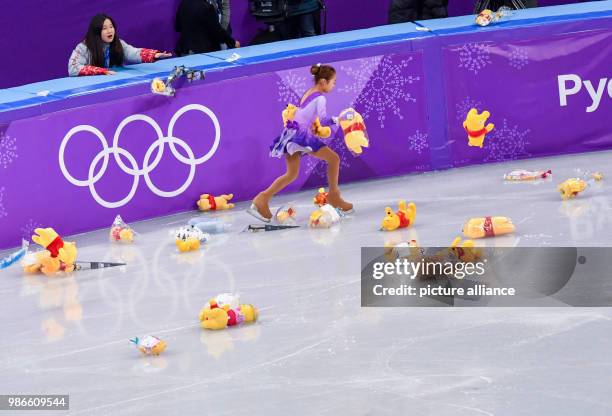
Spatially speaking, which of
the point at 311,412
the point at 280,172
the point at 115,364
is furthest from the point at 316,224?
the point at 311,412

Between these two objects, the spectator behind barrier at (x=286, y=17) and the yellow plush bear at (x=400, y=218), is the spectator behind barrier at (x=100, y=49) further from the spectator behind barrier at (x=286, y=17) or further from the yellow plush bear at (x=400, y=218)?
the yellow plush bear at (x=400, y=218)

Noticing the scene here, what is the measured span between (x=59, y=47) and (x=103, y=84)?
2.91 m

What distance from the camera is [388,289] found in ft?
26.3

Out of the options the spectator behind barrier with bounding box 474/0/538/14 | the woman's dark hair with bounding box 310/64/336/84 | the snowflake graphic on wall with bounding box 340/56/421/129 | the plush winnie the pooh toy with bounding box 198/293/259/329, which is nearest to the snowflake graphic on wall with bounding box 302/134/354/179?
the snowflake graphic on wall with bounding box 340/56/421/129

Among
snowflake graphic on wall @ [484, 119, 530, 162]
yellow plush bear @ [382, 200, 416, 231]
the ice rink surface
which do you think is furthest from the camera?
snowflake graphic on wall @ [484, 119, 530, 162]

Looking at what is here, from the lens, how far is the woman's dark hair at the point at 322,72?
34.8 feet

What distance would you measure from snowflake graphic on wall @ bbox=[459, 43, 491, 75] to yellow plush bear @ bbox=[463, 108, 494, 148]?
49 cm

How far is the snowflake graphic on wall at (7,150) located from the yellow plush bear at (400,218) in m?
3.25

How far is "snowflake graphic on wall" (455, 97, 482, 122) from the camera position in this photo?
39.5ft

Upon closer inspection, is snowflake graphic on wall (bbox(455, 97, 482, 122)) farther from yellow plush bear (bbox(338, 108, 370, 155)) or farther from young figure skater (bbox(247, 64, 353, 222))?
young figure skater (bbox(247, 64, 353, 222))

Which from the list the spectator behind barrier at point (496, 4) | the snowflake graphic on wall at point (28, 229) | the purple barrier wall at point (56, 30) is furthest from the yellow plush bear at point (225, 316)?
the spectator behind barrier at point (496, 4)

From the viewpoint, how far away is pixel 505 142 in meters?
12.2

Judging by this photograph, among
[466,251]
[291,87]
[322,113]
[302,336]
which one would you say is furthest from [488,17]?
[302,336]

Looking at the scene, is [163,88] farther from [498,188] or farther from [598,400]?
[598,400]
